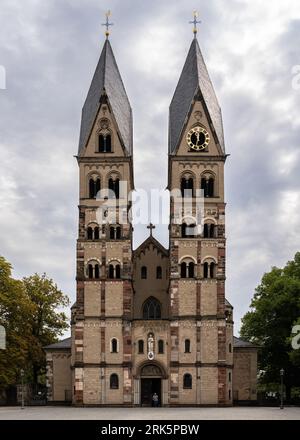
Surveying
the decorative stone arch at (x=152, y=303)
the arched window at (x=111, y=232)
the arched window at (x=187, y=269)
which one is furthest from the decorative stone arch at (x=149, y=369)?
the arched window at (x=111, y=232)

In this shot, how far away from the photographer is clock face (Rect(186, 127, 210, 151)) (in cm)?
7531

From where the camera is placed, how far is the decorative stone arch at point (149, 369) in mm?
72312

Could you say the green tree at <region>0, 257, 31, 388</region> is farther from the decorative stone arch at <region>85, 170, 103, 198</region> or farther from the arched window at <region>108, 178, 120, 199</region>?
the arched window at <region>108, 178, 120, 199</region>

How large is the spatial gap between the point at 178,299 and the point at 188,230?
5997 millimetres

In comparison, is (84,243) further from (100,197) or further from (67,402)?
(67,402)

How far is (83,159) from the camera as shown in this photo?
7550cm

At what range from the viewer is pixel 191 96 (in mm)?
75875

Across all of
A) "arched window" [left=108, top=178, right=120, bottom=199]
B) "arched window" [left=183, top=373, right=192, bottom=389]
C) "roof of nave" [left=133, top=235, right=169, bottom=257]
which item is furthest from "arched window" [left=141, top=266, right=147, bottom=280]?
"arched window" [left=183, top=373, right=192, bottom=389]

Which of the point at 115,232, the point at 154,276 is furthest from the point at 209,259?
the point at 115,232

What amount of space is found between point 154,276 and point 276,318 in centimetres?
1223

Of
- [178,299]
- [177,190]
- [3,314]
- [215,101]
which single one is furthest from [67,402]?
[215,101]

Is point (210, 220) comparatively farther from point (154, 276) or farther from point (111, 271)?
point (111, 271)

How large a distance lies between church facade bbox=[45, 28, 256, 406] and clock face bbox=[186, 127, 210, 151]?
9cm

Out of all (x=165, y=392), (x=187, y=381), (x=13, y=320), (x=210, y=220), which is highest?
(x=210, y=220)
